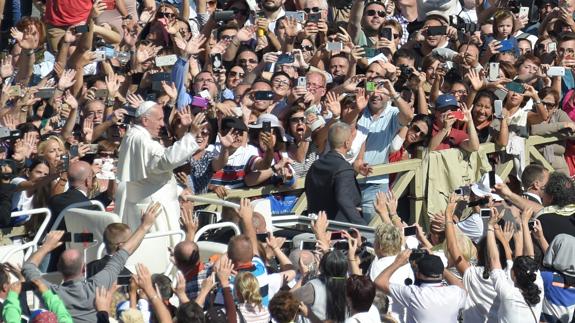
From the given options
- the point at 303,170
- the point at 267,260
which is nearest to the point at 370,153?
the point at 303,170

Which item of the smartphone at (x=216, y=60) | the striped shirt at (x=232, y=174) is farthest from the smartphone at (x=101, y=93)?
the striped shirt at (x=232, y=174)

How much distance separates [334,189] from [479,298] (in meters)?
2.18

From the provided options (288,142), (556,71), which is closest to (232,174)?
(288,142)

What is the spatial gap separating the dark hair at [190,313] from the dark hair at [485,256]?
8.35 ft

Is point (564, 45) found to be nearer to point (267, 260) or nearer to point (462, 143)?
point (462, 143)

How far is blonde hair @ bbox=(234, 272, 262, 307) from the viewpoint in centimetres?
1205

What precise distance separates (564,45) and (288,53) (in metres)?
2.91

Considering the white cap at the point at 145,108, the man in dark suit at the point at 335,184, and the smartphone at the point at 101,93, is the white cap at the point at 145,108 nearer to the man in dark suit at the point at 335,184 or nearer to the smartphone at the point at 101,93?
the man in dark suit at the point at 335,184

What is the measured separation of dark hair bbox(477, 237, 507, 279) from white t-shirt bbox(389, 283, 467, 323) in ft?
1.35

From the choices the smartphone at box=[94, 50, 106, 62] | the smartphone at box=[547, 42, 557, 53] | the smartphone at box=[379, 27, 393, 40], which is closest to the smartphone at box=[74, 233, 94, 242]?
the smartphone at box=[94, 50, 106, 62]

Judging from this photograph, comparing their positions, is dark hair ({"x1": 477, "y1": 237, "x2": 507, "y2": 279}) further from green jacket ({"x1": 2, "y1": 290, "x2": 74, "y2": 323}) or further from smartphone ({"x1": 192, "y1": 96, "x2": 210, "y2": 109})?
smartphone ({"x1": 192, "y1": 96, "x2": 210, "y2": 109})

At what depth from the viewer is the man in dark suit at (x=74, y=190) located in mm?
15219

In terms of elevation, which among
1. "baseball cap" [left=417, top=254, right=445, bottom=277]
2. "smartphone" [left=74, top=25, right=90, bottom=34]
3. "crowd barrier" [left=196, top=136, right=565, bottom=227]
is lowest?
"crowd barrier" [left=196, top=136, right=565, bottom=227]

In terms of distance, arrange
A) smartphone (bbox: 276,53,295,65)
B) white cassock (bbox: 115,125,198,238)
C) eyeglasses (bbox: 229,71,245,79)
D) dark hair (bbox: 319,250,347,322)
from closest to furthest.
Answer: dark hair (bbox: 319,250,347,322) < white cassock (bbox: 115,125,198,238) < smartphone (bbox: 276,53,295,65) < eyeglasses (bbox: 229,71,245,79)
